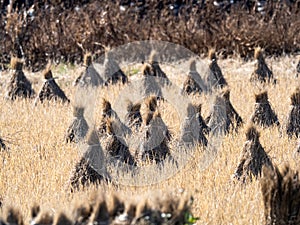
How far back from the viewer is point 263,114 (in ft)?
24.1

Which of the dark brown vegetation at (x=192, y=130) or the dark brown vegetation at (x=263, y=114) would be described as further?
the dark brown vegetation at (x=263, y=114)

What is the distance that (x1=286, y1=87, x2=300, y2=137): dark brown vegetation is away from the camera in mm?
6969

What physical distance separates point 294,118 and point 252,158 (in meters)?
1.60

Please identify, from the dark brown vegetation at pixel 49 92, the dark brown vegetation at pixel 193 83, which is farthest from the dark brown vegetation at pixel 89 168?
the dark brown vegetation at pixel 193 83

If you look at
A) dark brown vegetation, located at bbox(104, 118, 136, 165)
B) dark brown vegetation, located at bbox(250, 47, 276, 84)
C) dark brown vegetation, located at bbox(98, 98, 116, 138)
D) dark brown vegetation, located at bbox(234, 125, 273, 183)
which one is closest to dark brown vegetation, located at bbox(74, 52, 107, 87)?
dark brown vegetation, located at bbox(250, 47, 276, 84)

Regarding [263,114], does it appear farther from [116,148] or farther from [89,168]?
[89,168]

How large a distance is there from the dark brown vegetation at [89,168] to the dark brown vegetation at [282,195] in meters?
1.72

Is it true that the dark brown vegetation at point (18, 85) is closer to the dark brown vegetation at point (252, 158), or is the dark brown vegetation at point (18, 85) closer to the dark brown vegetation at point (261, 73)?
the dark brown vegetation at point (261, 73)

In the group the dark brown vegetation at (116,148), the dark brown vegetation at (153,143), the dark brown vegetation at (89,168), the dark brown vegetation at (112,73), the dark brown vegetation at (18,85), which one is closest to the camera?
the dark brown vegetation at (89,168)

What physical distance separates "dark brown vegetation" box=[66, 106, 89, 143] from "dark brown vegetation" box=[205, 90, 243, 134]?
128cm

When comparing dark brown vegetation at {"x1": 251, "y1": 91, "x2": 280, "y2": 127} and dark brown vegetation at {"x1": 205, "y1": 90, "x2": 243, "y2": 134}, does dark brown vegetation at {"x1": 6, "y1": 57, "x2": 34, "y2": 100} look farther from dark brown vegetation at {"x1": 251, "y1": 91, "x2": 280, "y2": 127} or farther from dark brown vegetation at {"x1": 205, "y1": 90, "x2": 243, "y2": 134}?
dark brown vegetation at {"x1": 251, "y1": 91, "x2": 280, "y2": 127}

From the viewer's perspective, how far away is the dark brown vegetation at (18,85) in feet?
31.6

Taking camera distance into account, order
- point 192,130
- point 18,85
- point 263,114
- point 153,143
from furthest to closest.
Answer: point 18,85
point 263,114
point 192,130
point 153,143

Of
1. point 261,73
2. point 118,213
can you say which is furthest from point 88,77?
point 118,213
